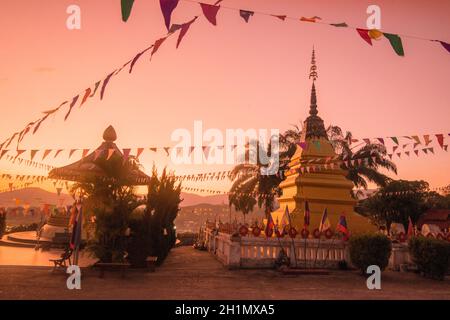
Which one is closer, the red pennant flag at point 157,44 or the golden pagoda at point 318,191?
the red pennant flag at point 157,44

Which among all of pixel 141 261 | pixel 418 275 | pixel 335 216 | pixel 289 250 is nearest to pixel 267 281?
pixel 289 250

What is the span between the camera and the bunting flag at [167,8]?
7109 mm

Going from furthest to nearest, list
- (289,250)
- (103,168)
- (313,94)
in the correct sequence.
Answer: (313,94) < (289,250) < (103,168)

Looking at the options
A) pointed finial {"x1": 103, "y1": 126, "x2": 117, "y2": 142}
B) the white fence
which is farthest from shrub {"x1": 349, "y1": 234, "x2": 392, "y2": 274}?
pointed finial {"x1": 103, "y1": 126, "x2": 117, "y2": 142}

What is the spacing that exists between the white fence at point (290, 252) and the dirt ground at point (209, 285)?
0.72 m

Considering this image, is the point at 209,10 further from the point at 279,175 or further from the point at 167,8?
the point at 279,175

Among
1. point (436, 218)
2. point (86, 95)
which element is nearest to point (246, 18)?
point (86, 95)

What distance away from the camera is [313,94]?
26.8 meters

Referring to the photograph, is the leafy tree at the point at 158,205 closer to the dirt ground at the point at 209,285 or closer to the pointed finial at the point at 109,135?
the dirt ground at the point at 209,285

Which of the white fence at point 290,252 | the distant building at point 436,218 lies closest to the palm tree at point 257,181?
the white fence at point 290,252

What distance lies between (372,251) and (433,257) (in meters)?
2.04

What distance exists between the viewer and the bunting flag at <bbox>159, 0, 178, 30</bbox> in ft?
23.3
